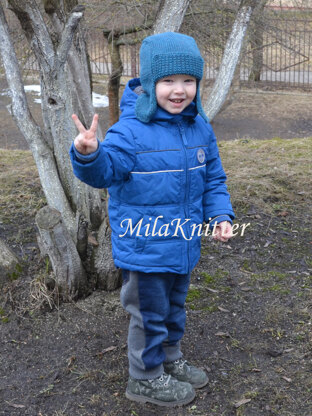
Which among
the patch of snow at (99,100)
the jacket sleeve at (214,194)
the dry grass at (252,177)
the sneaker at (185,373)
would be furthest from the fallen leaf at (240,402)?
the patch of snow at (99,100)

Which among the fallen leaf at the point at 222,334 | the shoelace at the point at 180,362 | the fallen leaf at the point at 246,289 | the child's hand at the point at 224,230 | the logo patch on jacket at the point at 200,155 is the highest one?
the logo patch on jacket at the point at 200,155

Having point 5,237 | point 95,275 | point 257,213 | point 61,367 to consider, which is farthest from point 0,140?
point 61,367

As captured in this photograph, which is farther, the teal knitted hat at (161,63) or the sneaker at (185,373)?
the sneaker at (185,373)

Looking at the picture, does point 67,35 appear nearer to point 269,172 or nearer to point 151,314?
point 151,314

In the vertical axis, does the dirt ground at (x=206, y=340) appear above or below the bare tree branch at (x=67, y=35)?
below

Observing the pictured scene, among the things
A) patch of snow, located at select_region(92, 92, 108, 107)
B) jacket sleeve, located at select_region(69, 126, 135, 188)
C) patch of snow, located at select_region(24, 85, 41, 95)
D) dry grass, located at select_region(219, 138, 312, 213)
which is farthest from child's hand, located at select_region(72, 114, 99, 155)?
patch of snow, located at select_region(24, 85, 41, 95)

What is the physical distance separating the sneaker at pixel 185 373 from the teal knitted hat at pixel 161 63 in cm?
124

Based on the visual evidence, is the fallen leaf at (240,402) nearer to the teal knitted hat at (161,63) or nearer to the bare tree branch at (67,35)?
the teal knitted hat at (161,63)

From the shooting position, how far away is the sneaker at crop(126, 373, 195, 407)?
264cm

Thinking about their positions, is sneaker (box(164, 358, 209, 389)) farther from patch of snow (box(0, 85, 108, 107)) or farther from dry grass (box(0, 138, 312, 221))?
patch of snow (box(0, 85, 108, 107))

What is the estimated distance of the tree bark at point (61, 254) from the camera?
318 centimetres

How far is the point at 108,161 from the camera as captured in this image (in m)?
2.19

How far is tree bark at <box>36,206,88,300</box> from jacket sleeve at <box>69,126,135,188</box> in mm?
971

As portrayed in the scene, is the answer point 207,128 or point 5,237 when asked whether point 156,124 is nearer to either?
point 207,128
